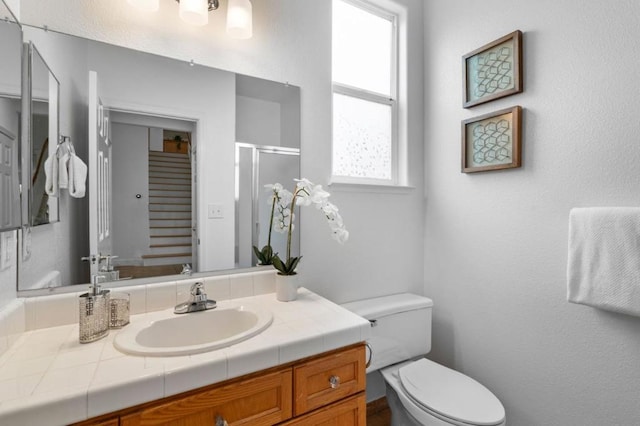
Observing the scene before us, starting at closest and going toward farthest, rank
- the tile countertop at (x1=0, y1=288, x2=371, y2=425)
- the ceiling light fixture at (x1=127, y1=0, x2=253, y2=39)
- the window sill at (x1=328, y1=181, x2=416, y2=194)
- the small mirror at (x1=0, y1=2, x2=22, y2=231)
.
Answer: the tile countertop at (x1=0, y1=288, x2=371, y2=425) → the small mirror at (x1=0, y1=2, x2=22, y2=231) → the ceiling light fixture at (x1=127, y1=0, x2=253, y2=39) → the window sill at (x1=328, y1=181, x2=416, y2=194)

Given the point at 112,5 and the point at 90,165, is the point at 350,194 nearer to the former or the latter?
the point at 90,165

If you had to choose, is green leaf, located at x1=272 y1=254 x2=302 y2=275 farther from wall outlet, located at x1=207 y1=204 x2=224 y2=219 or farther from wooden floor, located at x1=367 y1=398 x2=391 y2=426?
wooden floor, located at x1=367 y1=398 x2=391 y2=426

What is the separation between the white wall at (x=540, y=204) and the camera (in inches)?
45.1

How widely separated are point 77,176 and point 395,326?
153 centimetres

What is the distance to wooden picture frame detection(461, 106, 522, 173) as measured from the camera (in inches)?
56.4

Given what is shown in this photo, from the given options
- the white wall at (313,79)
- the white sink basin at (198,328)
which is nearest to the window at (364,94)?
the white wall at (313,79)

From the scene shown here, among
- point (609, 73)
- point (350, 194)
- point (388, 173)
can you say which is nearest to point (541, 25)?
point (609, 73)

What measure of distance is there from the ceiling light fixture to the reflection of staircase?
54 centimetres

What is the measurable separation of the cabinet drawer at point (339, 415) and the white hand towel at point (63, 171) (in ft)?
3.52

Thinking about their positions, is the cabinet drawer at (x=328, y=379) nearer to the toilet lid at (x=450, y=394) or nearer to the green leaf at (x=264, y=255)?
the toilet lid at (x=450, y=394)

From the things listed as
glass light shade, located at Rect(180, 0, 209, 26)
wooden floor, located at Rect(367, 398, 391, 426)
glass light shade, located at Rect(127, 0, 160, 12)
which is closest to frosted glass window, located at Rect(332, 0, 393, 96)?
glass light shade, located at Rect(180, 0, 209, 26)

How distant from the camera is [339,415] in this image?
96 cm

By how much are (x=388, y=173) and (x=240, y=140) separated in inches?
38.2

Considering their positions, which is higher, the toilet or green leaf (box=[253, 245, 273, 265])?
green leaf (box=[253, 245, 273, 265])
